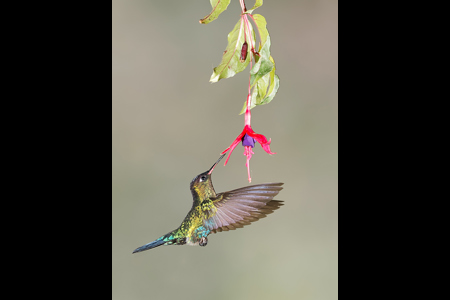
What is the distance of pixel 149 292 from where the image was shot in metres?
1.39

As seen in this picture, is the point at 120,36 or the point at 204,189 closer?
the point at 204,189

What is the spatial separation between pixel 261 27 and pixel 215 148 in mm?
679

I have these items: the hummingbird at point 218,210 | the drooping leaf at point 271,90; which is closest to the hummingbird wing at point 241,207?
the hummingbird at point 218,210

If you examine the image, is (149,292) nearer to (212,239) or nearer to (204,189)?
(212,239)

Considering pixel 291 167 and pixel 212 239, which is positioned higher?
pixel 291 167

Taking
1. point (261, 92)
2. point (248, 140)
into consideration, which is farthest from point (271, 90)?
point (248, 140)

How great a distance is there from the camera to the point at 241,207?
2.95 feet

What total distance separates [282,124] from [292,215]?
0.33 m

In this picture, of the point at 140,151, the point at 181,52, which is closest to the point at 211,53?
the point at 181,52

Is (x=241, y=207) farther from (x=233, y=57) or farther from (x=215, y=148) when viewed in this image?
(x=215, y=148)

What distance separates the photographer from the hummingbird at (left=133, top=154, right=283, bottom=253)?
0.87m

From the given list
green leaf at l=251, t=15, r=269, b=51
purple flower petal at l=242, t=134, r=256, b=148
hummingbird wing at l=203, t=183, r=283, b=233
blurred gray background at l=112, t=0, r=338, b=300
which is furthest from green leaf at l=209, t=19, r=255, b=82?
blurred gray background at l=112, t=0, r=338, b=300

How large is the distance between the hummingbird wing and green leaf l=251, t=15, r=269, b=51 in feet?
0.94

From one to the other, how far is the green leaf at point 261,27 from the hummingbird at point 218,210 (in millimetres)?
262
